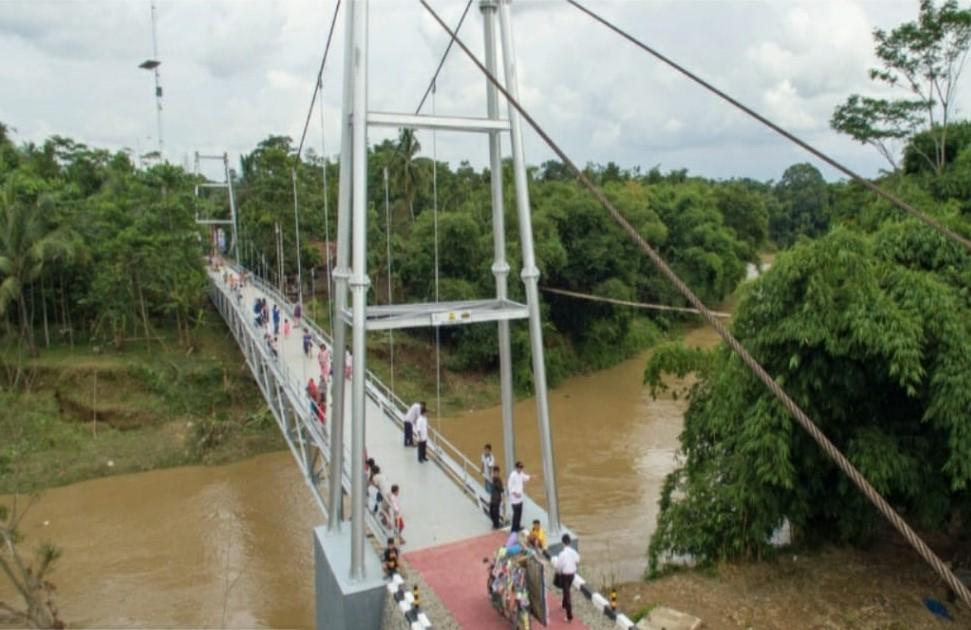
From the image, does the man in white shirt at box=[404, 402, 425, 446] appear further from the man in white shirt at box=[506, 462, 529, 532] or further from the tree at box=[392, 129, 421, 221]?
the tree at box=[392, 129, 421, 221]

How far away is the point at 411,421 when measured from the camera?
369 inches

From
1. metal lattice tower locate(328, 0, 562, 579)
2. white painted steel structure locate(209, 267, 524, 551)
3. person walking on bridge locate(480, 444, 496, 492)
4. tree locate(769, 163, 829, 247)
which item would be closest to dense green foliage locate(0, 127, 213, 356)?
white painted steel structure locate(209, 267, 524, 551)

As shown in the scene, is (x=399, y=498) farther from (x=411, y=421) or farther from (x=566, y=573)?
(x=566, y=573)

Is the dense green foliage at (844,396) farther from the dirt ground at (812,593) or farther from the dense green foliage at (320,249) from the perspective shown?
the dense green foliage at (320,249)

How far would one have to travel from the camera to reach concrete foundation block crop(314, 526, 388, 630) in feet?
20.4

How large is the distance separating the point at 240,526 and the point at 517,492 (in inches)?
336

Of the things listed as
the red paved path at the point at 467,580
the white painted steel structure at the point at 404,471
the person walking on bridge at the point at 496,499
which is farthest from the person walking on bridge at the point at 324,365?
the red paved path at the point at 467,580

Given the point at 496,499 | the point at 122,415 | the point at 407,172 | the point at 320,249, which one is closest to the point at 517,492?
the point at 496,499

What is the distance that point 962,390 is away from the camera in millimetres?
6660

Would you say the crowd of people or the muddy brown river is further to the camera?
the muddy brown river

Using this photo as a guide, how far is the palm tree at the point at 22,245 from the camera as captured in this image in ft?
60.0

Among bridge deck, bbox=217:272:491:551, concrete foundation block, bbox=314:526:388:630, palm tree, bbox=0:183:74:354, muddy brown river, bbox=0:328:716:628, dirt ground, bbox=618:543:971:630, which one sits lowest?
muddy brown river, bbox=0:328:716:628

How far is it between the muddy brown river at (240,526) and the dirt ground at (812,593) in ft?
5.37

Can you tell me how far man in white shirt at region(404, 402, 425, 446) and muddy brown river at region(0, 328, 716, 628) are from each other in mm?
3238
